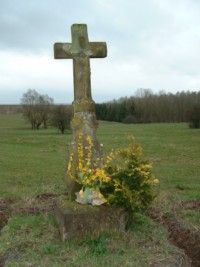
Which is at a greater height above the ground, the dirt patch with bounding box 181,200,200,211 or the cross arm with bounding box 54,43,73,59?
the cross arm with bounding box 54,43,73,59

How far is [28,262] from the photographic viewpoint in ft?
17.2

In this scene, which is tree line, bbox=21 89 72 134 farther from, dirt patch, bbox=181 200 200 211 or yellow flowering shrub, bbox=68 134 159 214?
yellow flowering shrub, bbox=68 134 159 214

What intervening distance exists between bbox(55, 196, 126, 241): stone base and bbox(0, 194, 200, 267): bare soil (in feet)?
3.21

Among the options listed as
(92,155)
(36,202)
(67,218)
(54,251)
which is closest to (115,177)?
(92,155)

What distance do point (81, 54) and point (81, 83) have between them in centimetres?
53

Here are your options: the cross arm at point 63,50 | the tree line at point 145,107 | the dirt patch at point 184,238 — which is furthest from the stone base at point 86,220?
the tree line at point 145,107

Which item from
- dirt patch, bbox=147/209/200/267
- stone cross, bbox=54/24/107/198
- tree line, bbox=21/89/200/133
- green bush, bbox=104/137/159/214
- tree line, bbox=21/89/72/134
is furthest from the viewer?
tree line, bbox=21/89/200/133

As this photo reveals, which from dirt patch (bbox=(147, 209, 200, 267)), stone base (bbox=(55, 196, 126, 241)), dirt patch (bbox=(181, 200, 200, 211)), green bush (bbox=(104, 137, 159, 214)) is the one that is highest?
green bush (bbox=(104, 137, 159, 214))

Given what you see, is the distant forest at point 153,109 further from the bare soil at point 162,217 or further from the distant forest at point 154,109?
the bare soil at point 162,217

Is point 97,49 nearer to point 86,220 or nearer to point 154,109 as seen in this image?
point 86,220

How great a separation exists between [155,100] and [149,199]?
8103cm

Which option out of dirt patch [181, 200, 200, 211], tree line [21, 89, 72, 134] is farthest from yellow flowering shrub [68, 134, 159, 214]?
tree line [21, 89, 72, 134]

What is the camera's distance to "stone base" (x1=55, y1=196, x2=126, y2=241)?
19.6ft

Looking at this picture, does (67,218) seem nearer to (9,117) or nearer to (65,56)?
(65,56)
